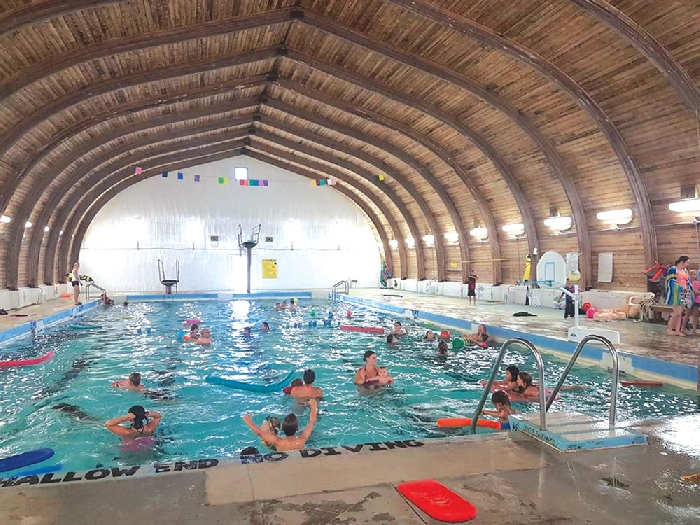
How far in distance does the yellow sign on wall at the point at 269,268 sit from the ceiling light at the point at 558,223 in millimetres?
15343

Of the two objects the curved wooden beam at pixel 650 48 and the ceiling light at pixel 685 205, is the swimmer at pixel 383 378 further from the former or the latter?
the ceiling light at pixel 685 205

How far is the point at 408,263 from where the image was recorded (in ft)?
88.1

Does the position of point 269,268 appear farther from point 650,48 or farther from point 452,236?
point 650,48

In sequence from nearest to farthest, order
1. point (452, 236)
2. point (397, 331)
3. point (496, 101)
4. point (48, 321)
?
point (397, 331)
point (496, 101)
point (48, 321)
point (452, 236)

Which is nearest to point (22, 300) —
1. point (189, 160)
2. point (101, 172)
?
point (101, 172)

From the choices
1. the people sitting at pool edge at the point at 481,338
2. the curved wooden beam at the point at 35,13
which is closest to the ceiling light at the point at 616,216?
the people sitting at pool edge at the point at 481,338

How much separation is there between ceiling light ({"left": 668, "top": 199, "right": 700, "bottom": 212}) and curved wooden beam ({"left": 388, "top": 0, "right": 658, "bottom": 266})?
61 cm

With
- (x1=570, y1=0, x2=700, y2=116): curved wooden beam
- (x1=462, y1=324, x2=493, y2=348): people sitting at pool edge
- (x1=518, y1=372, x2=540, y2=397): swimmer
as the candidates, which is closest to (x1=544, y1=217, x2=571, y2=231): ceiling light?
(x1=570, y1=0, x2=700, y2=116): curved wooden beam

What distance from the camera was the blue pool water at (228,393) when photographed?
18.8ft

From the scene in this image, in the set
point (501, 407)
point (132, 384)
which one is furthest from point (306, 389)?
point (501, 407)

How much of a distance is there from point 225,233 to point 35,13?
60.7 feet

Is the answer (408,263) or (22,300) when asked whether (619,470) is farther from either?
(408,263)

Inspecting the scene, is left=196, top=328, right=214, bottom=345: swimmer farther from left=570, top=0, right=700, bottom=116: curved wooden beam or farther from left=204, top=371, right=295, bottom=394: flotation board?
left=570, top=0, right=700, bottom=116: curved wooden beam

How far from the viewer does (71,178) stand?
736 inches
